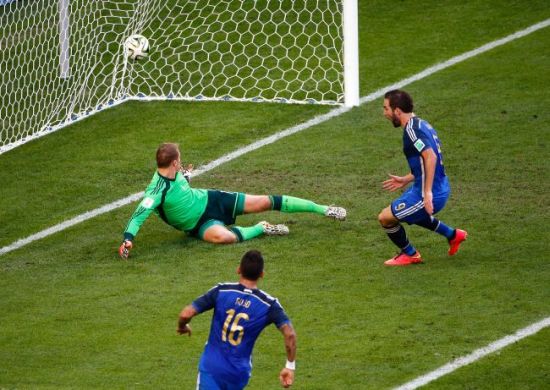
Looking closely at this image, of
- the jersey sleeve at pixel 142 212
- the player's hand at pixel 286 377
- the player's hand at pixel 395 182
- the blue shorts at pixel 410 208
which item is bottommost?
the jersey sleeve at pixel 142 212

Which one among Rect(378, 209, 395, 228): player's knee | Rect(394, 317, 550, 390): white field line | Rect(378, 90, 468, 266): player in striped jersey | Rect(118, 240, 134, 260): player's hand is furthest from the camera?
Rect(118, 240, 134, 260): player's hand

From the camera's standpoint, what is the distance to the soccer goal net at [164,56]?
53.6ft

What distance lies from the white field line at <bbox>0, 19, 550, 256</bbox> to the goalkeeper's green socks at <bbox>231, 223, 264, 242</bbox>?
1.88m

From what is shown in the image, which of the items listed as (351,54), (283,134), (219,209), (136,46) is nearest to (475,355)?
(219,209)

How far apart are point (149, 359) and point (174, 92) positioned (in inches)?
302

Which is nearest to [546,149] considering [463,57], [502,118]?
[502,118]

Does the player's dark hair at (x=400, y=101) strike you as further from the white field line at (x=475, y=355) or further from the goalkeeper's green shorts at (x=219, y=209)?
the white field line at (x=475, y=355)

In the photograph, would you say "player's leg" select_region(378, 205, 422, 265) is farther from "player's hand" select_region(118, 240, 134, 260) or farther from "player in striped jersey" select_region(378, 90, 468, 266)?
"player's hand" select_region(118, 240, 134, 260)

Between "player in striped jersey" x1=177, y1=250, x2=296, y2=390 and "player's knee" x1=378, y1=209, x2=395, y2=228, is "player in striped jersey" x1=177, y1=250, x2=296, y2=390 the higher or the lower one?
the higher one

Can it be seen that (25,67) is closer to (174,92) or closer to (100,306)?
(174,92)

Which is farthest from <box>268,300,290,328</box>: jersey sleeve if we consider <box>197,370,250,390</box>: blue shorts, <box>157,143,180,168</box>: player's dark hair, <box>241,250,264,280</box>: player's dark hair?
<box>157,143,180,168</box>: player's dark hair

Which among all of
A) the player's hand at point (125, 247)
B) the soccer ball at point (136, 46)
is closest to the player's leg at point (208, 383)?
the player's hand at point (125, 247)

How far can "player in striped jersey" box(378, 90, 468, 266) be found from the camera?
11148 millimetres

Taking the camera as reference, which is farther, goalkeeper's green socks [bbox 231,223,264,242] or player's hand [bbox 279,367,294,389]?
goalkeeper's green socks [bbox 231,223,264,242]
